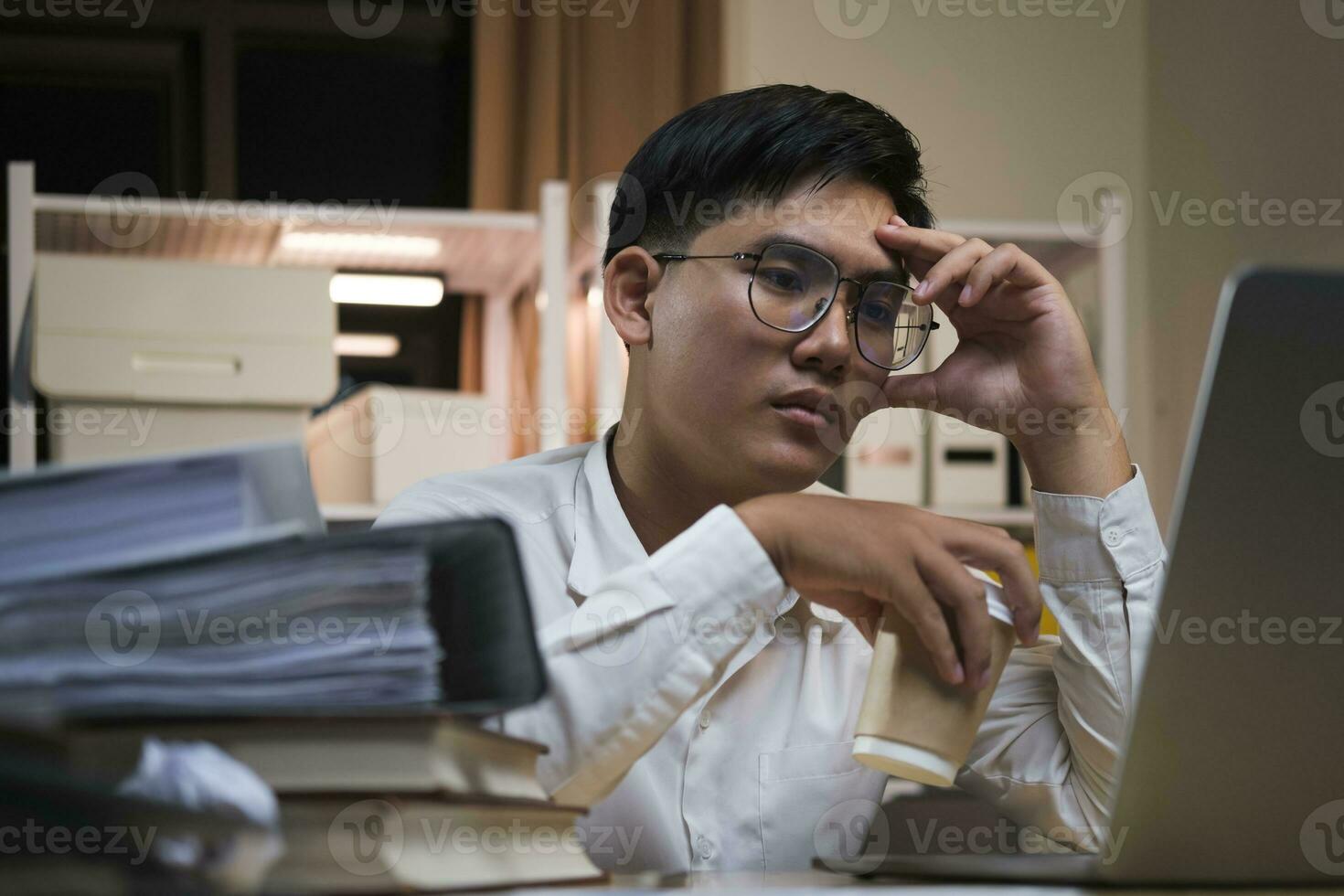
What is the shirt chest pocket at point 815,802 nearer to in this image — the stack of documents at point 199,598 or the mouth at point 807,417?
the mouth at point 807,417

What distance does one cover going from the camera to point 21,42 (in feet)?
9.78

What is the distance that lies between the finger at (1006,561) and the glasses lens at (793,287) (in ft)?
1.60

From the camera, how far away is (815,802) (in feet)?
3.51

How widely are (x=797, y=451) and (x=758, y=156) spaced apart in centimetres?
29

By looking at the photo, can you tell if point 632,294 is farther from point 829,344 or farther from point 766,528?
point 766,528

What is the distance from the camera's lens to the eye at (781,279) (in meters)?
1.09

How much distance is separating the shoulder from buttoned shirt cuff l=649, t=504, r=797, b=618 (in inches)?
21.4

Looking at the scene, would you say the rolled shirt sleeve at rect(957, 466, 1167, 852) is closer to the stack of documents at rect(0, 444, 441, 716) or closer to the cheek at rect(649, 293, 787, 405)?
the cheek at rect(649, 293, 787, 405)

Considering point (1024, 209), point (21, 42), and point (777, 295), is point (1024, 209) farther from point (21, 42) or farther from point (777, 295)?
point (21, 42)

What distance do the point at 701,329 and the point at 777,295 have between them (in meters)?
0.09

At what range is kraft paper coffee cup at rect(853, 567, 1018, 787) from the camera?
0.54m

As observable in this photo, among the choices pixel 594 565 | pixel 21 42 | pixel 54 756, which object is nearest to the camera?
pixel 54 756

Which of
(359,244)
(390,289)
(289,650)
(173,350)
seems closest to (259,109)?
(390,289)

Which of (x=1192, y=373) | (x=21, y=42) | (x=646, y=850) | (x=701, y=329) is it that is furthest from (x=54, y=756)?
(x=21, y=42)
